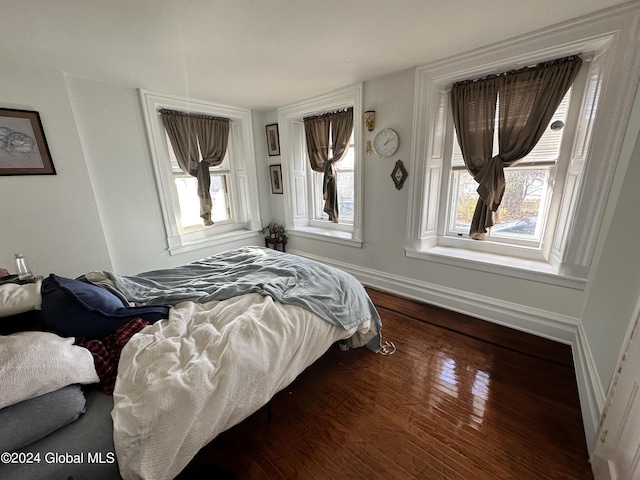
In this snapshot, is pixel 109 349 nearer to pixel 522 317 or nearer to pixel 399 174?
pixel 399 174

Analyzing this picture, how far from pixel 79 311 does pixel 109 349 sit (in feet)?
0.77

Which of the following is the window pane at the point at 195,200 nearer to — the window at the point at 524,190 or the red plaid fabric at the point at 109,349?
the red plaid fabric at the point at 109,349

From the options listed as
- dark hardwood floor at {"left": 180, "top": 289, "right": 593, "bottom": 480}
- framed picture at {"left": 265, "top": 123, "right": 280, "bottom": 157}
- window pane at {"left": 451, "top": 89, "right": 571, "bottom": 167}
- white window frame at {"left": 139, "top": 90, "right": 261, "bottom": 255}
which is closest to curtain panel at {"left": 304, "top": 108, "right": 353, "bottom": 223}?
framed picture at {"left": 265, "top": 123, "right": 280, "bottom": 157}

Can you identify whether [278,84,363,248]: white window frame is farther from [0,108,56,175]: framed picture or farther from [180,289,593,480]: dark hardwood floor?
[0,108,56,175]: framed picture

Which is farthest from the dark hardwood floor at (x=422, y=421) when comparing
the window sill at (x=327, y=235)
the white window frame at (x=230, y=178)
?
the white window frame at (x=230, y=178)

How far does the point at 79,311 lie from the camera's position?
1205mm

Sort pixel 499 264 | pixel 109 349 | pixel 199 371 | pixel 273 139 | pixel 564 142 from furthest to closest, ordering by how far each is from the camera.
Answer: pixel 273 139 → pixel 499 264 → pixel 564 142 → pixel 109 349 → pixel 199 371

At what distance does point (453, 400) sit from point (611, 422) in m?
0.66

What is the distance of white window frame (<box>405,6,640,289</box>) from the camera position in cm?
157

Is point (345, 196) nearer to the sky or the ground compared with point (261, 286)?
nearer to the sky

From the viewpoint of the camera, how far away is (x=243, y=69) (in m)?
2.22

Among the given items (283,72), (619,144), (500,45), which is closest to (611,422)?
(619,144)

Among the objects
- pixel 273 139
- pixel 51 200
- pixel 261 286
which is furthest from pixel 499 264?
pixel 51 200

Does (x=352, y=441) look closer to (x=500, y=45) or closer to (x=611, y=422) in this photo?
(x=611, y=422)
